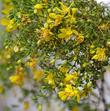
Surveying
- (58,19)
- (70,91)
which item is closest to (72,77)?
(70,91)

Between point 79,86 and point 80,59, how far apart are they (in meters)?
0.07

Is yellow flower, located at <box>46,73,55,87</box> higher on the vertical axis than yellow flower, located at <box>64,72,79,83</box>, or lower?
lower

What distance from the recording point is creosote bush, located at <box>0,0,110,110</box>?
1104 mm

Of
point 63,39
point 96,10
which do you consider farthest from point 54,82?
point 96,10

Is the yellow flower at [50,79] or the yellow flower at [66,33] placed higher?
the yellow flower at [66,33]

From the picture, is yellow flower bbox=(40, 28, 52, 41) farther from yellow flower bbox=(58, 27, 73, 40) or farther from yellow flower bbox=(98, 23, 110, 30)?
yellow flower bbox=(98, 23, 110, 30)

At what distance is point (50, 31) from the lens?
1122 millimetres

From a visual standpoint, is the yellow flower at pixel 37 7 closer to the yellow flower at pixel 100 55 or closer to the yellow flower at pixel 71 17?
the yellow flower at pixel 71 17

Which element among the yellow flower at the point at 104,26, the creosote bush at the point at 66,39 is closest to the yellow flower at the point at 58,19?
the creosote bush at the point at 66,39

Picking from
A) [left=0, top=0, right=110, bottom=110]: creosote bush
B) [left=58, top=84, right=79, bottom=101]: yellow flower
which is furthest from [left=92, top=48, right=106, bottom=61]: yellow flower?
[left=58, top=84, right=79, bottom=101]: yellow flower

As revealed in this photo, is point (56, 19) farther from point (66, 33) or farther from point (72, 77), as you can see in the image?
point (72, 77)

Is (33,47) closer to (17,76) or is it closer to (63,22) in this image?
(63,22)

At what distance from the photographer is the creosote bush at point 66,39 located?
1.10 metres

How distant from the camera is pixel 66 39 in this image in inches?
43.9
